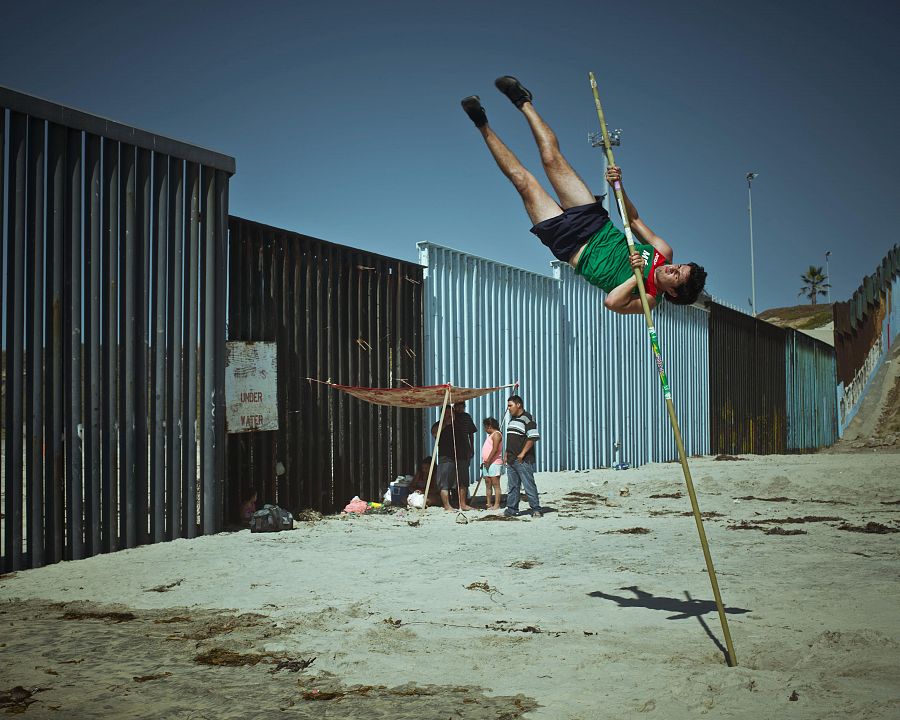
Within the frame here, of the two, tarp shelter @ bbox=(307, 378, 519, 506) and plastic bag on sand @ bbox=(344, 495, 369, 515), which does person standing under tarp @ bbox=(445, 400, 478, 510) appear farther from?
plastic bag on sand @ bbox=(344, 495, 369, 515)

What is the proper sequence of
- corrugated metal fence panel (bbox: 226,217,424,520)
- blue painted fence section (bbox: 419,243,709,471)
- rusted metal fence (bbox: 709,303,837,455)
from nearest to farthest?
corrugated metal fence panel (bbox: 226,217,424,520) → blue painted fence section (bbox: 419,243,709,471) → rusted metal fence (bbox: 709,303,837,455)

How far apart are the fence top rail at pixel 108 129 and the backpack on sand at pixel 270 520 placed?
14.3ft

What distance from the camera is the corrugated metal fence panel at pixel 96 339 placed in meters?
7.91

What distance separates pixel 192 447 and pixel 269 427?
60.1 inches

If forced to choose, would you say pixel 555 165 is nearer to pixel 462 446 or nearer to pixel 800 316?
pixel 462 446

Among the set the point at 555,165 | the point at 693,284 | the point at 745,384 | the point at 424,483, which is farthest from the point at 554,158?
the point at 745,384

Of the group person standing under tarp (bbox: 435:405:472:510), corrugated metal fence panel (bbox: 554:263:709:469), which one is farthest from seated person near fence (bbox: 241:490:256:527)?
corrugated metal fence panel (bbox: 554:263:709:469)

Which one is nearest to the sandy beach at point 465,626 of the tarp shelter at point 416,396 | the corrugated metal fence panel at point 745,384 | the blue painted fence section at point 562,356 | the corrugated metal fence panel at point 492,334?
the tarp shelter at point 416,396

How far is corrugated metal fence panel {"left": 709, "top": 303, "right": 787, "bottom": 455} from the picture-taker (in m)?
25.8

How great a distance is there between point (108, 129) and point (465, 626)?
6.63 meters

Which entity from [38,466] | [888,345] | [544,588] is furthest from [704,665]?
[888,345]

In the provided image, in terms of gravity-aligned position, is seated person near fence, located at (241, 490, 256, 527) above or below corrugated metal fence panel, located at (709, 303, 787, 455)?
below

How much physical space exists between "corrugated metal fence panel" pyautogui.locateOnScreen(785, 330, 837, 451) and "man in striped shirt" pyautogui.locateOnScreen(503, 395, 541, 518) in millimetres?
23087

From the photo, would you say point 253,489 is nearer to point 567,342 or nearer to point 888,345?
point 567,342
